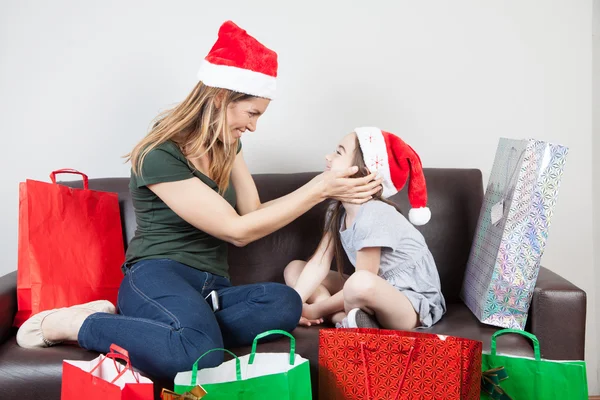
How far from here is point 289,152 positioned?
260cm

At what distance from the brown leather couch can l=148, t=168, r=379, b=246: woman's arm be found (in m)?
0.33

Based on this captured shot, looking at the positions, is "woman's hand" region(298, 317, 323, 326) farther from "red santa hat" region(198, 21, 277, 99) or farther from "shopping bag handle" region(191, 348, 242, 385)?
"red santa hat" region(198, 21, 277, 99)

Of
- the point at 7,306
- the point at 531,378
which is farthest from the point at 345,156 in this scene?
the point at 7,306

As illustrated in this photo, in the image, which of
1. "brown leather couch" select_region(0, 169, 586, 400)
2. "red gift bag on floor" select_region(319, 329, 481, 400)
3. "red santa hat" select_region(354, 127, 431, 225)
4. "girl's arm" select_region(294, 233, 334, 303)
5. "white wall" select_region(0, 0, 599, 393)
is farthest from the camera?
"white wall" select_region(0, 0, 599, 393)

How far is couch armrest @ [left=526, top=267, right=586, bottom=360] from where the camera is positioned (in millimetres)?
1814

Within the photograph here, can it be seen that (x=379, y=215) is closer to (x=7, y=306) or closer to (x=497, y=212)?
(x=497, y=212)

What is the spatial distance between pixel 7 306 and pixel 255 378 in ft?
2.64

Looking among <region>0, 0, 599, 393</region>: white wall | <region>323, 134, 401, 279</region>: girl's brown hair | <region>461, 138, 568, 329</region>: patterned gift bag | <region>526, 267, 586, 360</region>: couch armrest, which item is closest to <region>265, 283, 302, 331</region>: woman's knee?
<region>323, 134, 401, 279</region>: girl's brown hair

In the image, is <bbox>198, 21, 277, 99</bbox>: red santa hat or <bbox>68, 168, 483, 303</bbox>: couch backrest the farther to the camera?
<bbox>68, 168, 483, 303</bbox>: couch backrest

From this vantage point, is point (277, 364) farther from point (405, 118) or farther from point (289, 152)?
point (405, 118)

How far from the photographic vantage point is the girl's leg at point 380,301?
6.14 feet

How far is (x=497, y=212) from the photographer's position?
1.98m

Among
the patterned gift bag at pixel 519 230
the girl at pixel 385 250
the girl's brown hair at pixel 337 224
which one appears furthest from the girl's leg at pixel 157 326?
the patterned gift bag at pixel 519 230

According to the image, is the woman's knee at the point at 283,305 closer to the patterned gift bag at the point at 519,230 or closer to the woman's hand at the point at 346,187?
the woman's hand at the point at 346,187
